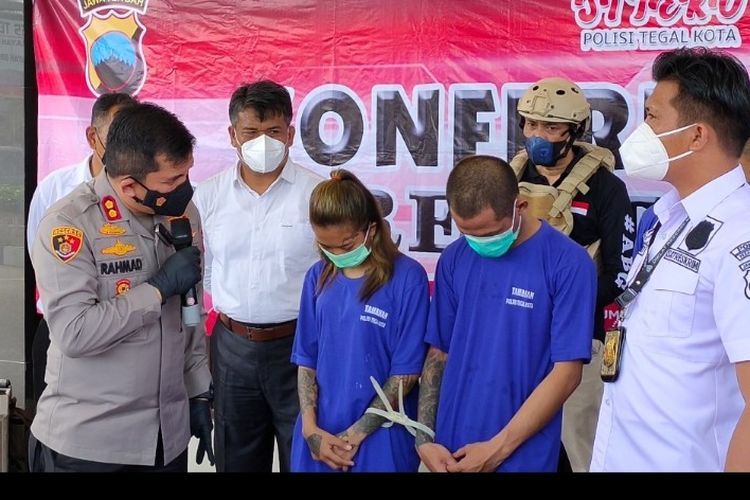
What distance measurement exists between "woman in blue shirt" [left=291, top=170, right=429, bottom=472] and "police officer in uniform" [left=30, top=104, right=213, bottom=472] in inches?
15.7

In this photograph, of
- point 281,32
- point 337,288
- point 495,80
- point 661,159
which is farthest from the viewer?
point 281,32

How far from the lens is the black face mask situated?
7.80 ft

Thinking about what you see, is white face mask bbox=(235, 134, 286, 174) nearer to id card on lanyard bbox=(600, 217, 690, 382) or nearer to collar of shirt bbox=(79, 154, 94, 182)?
collar of shirt bbox=(79, 154, 94, 182)

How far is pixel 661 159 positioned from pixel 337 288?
106 cm

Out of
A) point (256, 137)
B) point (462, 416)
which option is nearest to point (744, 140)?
point (462, 416)

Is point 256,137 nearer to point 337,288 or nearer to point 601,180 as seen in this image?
point 337,288

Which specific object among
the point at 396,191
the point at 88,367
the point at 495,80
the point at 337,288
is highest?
the point at 495,80

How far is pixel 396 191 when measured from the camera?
13.5ft

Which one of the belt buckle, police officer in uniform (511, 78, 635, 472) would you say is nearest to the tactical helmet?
police officer in uniform (511, 78, 635, 472)

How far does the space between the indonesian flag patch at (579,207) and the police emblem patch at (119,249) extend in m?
1.69

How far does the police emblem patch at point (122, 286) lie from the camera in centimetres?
234


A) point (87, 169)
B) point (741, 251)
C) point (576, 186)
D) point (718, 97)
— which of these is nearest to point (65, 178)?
point (87, 169)

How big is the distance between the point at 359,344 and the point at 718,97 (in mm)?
1182

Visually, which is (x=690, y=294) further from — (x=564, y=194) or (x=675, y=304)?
(x=564, y=194)
